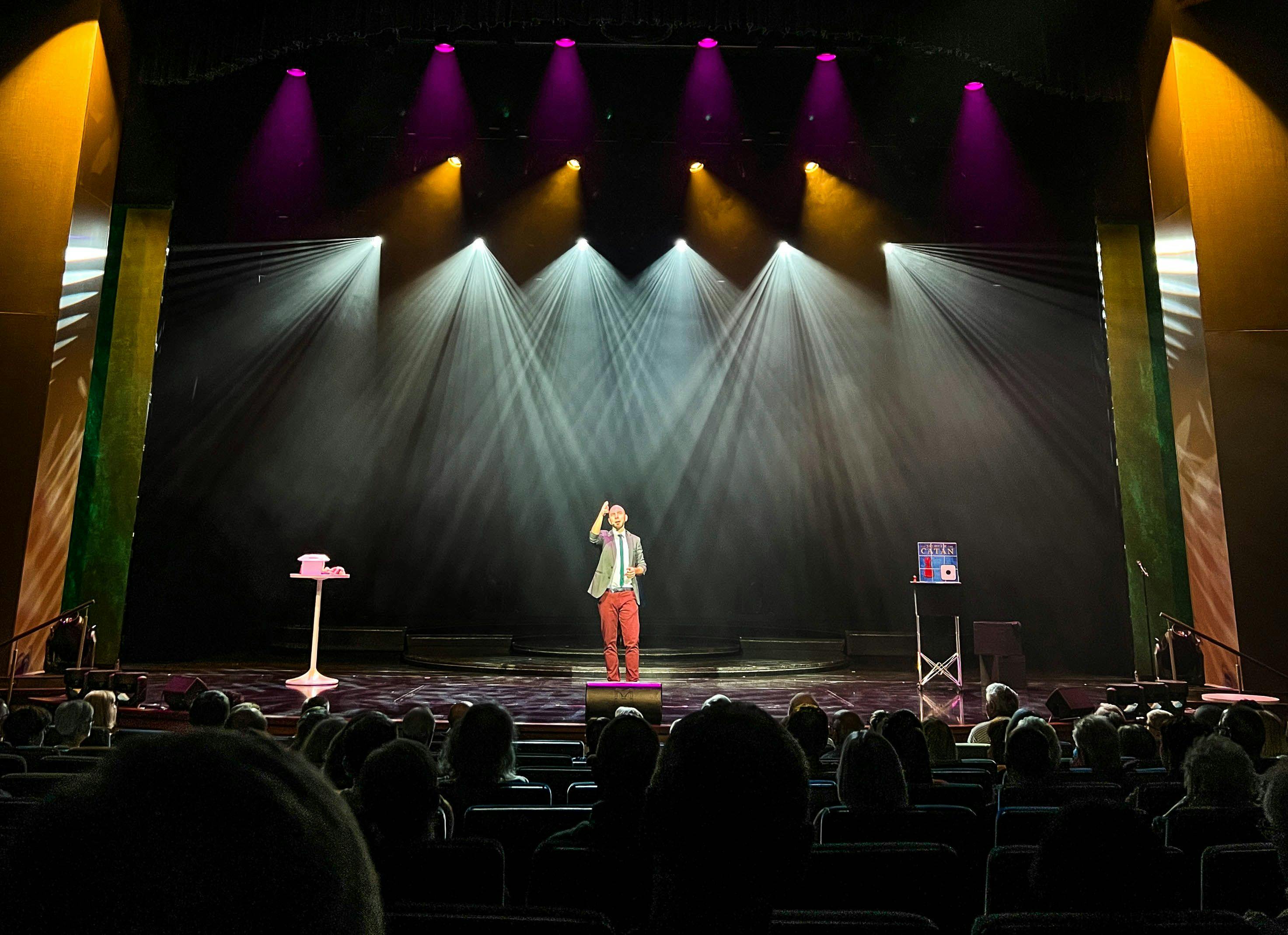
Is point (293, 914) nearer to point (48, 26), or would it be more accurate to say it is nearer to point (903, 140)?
point (48, 26)

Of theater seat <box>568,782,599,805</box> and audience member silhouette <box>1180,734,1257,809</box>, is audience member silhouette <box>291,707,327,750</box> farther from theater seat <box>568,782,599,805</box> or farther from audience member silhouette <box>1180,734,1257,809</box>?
audience member silhouette <box>1180,734,1257,809</box>

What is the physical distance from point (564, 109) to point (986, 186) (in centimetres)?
513

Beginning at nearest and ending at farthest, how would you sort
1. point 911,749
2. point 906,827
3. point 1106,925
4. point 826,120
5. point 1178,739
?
point 1106,925
point 906,827
point 911,749
point 1178,739
point 826,120

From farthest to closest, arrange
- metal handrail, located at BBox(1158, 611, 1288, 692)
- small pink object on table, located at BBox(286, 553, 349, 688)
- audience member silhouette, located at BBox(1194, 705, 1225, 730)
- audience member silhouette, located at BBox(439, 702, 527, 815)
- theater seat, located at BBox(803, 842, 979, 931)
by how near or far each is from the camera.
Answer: small pink object on table, located at BBox(286, 553, 349, 688) < metal handrail, located at BBox(1158, 611, 1288, 692) < audience member silhouette, located at BBox(1194, 705, 1225, 730) < audience member silhouette, located at BBox(439, 702, 527, 815) < theater seat, located at BBox(803, 842, 979, 931)

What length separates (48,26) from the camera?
7262mm

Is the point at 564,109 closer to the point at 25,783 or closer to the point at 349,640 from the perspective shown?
the point at 349,640

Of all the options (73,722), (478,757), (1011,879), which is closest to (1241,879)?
(1011,879)

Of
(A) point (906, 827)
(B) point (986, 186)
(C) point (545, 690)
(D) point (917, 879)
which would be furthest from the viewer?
(B) point (986, 186)

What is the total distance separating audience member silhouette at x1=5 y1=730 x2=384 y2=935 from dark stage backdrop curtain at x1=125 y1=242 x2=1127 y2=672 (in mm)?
11756

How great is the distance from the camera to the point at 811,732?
3.51 metres

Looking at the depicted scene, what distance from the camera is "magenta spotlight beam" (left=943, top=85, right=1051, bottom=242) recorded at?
9.73 metres

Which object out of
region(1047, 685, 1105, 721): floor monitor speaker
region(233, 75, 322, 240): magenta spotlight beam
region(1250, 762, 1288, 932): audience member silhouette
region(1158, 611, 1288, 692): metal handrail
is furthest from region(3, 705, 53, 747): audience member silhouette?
region(233, 75, 322, 240): magenta spotlight beam

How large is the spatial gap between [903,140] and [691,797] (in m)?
10.2

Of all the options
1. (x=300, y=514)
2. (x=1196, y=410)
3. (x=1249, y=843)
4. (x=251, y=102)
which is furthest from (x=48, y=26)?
(x=1196, y=410)
